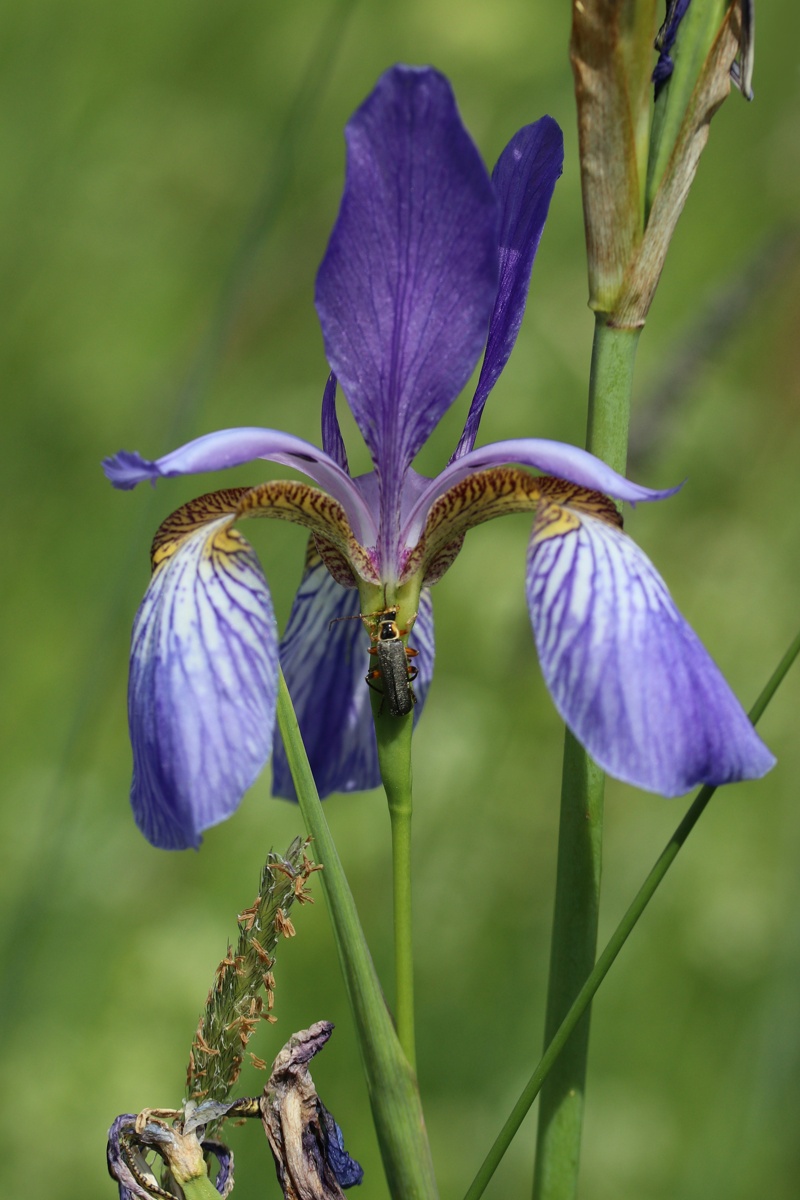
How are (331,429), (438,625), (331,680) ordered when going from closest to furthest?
(331,429)
(331,680)
(438,625)

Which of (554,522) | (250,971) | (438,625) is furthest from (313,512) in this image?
(438,625)

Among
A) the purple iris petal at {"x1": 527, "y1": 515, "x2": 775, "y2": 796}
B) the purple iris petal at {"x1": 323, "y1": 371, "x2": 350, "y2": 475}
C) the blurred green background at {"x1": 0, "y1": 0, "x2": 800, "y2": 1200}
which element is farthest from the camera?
the blurred green background at {"x1": 0, "y1": 0, "x2": 800, "y2": 1200}

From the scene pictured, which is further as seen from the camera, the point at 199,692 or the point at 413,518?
the point at 413,518

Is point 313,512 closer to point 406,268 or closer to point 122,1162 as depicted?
point 406,268

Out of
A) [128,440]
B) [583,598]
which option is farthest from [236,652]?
[128,440]

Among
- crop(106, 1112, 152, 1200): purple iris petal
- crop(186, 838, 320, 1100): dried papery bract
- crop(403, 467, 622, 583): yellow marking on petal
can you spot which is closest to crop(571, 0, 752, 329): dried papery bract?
crop(403, 467, 622, 583): yellow marking on petal

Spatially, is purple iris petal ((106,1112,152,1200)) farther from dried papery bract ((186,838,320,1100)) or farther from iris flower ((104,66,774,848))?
iris flower ((104,66,774,848))

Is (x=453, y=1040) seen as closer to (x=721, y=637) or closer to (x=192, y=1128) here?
(x=721, y=637)
